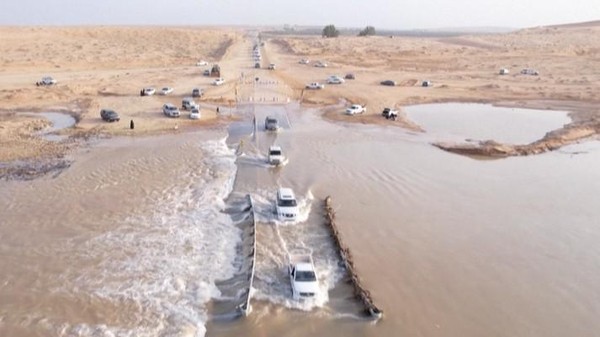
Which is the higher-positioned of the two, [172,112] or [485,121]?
[172,112]

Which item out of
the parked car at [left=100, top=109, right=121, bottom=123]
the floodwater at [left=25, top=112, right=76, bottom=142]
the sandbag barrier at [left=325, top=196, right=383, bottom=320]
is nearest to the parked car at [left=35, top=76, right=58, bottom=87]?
the floodwater at [left=25, top=112, right=76, bottom=142]

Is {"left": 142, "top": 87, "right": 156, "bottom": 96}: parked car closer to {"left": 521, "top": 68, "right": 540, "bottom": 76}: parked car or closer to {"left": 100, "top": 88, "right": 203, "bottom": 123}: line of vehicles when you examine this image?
{"left": 100, "top": 88, "right": 203, "bottom": 123}: line of vehicles

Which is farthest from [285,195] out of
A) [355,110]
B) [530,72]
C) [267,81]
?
[530,72]

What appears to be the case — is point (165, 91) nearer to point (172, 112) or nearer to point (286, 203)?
point (172, 112)

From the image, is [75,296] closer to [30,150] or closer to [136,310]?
[136,310]

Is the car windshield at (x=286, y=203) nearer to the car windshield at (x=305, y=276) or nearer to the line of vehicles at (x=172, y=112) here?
the car windshield at (x=305, y=276)

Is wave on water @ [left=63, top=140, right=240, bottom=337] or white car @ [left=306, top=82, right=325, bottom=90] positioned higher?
white car @ [left=306, top=82, right=325, bottom=90]

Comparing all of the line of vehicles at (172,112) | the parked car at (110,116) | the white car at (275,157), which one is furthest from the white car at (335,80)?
the white car at (275,157)
